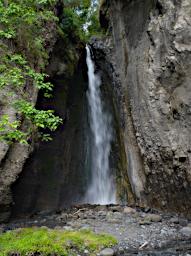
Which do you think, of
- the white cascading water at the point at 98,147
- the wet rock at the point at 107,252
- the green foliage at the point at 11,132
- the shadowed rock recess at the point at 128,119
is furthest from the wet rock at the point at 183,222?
the green foliage at the point at 11,132

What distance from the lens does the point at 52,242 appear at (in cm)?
679

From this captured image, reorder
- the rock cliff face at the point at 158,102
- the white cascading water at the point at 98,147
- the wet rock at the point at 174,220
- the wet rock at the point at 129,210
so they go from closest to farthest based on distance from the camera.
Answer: the wet rock at the point at 174,220 < the rock cliff face at the point at 158,102 < the wet rock at the point at 129,210 < the white cascading water at the point at 98,147

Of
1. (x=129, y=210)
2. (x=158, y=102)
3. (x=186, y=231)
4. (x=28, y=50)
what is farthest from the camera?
(x=28, y=50)

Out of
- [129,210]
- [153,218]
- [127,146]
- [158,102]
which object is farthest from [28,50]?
[153,218]

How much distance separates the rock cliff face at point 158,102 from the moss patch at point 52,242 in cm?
338

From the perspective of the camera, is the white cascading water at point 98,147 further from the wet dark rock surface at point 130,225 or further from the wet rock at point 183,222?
the wet rock at point 183,222

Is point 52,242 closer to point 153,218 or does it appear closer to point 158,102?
point 153,218

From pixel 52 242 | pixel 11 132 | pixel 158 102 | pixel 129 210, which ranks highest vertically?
pixel 158 102

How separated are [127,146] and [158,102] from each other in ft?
8.67

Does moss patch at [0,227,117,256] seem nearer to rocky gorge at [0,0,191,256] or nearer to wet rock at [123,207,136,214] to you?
rocky gorge at [0,0,191,256]

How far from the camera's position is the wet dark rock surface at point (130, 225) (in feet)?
22.6

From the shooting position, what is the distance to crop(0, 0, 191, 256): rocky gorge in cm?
885

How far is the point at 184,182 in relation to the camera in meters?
9.31

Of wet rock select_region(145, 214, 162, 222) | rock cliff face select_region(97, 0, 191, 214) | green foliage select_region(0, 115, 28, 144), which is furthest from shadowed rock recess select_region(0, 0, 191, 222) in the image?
green foliage select_region(0, 115, 28, 144)
